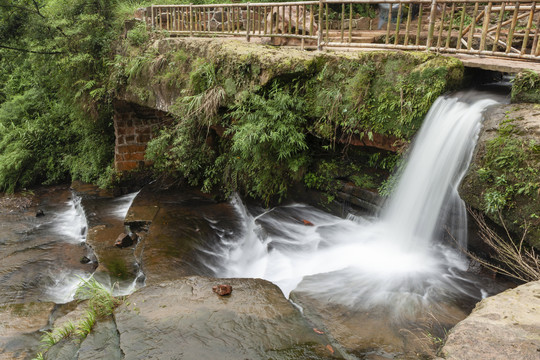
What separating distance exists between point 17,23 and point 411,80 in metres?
11.3

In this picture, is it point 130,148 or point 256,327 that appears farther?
point 130,148

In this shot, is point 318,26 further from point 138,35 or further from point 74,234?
point 74,234

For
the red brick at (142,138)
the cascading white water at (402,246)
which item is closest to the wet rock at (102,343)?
the cascading white water at (402,246)

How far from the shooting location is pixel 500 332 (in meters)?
2.93

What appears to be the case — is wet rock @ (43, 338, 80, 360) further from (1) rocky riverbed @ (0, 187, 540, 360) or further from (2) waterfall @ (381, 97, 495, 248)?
(2) waterfall @ (381, 97, 495, 248)

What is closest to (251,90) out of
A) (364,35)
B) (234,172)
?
(234,172)

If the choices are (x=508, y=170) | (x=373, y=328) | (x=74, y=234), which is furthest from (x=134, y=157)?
(x=508, y=170)

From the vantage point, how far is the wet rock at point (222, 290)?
485 cm

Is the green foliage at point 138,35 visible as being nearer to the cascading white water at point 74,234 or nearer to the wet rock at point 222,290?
the cascading white water at point 74,234

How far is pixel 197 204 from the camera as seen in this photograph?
9.30 m

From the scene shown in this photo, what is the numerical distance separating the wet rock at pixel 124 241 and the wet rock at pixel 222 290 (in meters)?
3.47

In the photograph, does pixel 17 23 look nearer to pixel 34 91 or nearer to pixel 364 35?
pixel 34 91

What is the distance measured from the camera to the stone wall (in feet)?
38.4

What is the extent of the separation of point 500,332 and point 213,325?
2.73 metres
